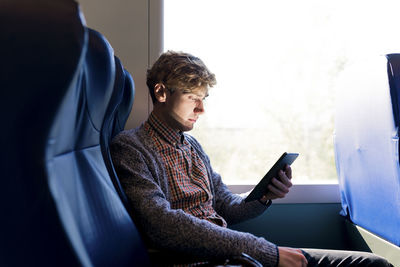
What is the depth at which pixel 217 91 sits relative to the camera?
6.34 ft

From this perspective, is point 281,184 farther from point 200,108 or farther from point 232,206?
point 200,108

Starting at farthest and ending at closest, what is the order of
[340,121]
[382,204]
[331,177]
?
[331,177]
[340,121]
[382,204]

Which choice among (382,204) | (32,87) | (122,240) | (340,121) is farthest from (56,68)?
(340,121)

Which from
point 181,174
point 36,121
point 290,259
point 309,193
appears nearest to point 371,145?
point 309,193

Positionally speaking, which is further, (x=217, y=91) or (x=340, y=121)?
(x=217, y=91)

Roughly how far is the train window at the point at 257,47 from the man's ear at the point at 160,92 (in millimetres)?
245

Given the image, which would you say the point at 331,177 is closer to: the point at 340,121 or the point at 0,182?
the point at 340,121

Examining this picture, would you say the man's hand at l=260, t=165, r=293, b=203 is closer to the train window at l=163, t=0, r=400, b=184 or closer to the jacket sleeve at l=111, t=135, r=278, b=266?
the train window at l=163, t=0, r=400, b=184

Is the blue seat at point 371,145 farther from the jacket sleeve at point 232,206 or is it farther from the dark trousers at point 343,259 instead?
the jacket sleeve at point 232,206

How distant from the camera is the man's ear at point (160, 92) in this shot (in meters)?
1.33

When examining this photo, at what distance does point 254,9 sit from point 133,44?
2.37 ft

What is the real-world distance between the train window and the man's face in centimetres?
21

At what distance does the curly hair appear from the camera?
1301mm

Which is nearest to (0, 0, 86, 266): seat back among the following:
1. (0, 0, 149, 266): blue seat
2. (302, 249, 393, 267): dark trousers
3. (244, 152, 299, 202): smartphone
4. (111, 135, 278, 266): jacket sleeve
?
(0, 0, 149, 266): blue seat
